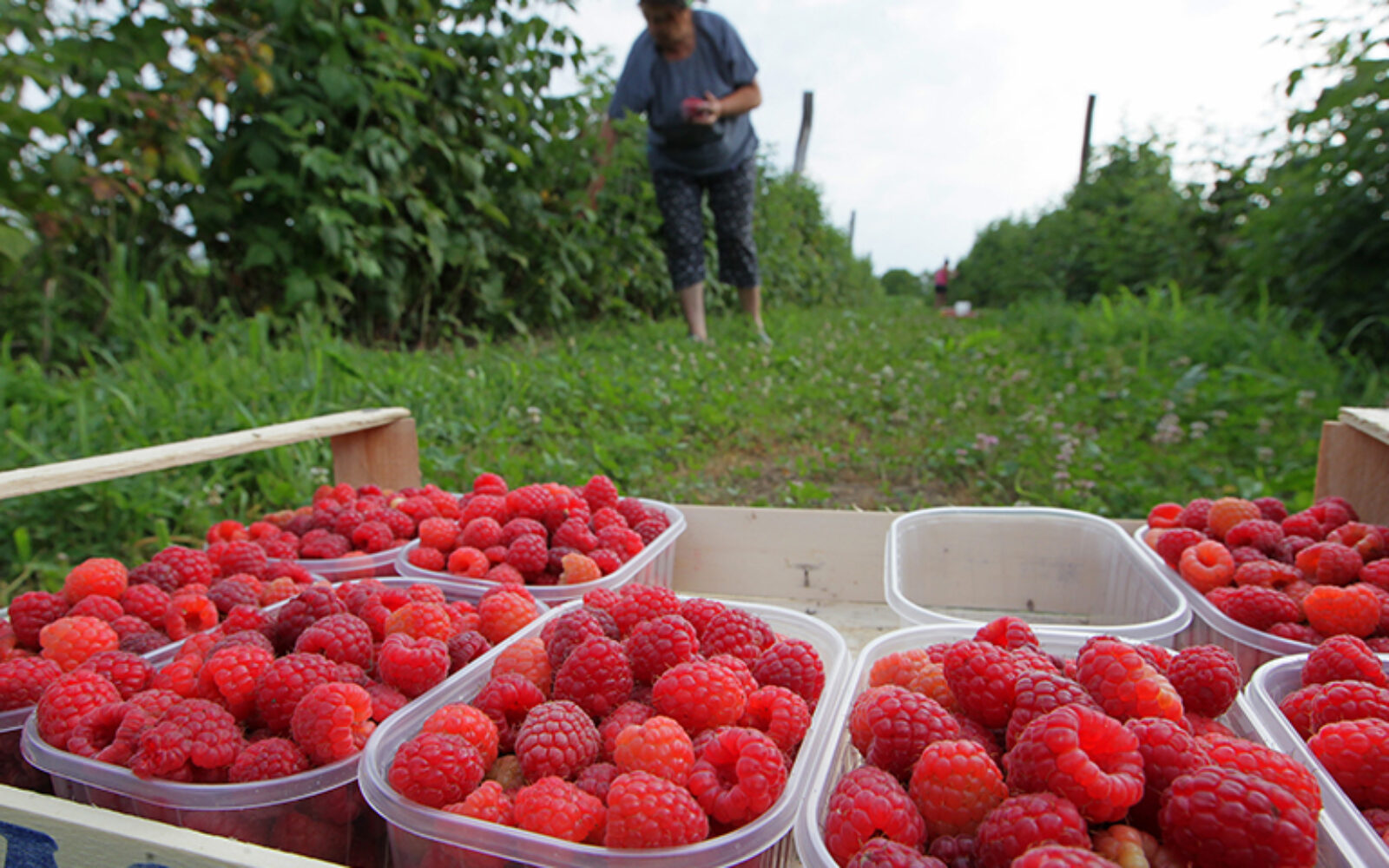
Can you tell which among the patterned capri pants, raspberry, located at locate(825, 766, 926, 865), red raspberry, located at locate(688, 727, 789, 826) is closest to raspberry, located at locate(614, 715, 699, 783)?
red raspberry, located at locate(688, 727, 789, 826)

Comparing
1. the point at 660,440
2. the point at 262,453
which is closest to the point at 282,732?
the point at 262,453

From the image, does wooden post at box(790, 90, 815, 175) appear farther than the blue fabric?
Yes

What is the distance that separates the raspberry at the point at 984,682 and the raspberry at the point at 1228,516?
789 millimetres

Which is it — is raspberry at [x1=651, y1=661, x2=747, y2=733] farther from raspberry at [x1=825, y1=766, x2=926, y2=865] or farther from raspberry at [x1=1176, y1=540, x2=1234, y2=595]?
raspberry at [x1=1176, y1=540, x2=1234, y2=595]

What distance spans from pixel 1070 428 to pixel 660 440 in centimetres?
145

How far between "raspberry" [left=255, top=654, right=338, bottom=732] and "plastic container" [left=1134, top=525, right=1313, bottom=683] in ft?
3.69

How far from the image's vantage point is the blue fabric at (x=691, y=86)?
4.15 m

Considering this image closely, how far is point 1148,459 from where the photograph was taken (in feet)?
8.63

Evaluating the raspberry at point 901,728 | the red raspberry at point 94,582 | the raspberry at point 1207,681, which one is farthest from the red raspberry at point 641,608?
the red raspberry at point 94,582

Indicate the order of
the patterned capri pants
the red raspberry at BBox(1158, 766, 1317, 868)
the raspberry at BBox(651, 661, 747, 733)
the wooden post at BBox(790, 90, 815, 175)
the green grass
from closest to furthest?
the red raspberry at BBox(1158, 766, 1317, 868)
the raspberry at BBox(651, 661, 747, 733)
the green grass
the patterned capri pants
the wooden post at BBox(790, 90, 815, 175)

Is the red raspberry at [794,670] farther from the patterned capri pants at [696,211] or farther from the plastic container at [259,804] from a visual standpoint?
the patterned capri pants at [696,211]

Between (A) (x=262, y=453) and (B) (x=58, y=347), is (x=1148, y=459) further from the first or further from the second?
(B) (x=58, y=347)

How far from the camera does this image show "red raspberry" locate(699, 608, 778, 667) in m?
0.97

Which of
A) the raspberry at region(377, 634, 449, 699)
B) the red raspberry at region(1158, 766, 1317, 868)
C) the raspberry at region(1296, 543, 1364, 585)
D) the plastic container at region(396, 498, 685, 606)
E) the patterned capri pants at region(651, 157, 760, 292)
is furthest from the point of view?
the patterned capri pants at region(651, 157, 760, 292)
